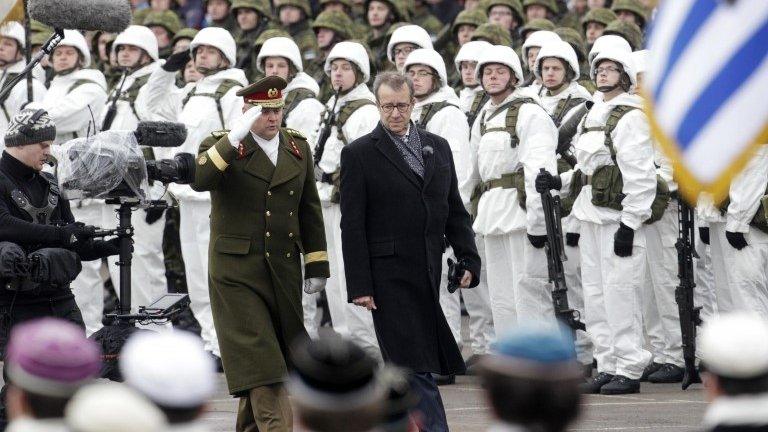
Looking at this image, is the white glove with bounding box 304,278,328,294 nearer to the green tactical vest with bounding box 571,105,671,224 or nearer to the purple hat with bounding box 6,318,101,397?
the green tactical vest with bounding box 571,105,671,224

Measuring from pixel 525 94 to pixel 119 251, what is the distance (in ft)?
14.1

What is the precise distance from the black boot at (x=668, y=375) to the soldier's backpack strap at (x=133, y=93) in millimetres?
4957

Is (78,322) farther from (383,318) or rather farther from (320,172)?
(320,172)

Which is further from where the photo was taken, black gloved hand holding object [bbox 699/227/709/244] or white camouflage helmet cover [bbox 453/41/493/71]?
white camouflage helmet cover [bbox 453/41/493/71]

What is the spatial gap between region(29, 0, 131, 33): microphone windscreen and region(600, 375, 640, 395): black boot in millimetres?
4087

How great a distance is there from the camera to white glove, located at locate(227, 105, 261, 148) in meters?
9.11

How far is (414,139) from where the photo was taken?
963 centimetres

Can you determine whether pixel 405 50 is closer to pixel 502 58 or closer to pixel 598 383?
pixel 502 58

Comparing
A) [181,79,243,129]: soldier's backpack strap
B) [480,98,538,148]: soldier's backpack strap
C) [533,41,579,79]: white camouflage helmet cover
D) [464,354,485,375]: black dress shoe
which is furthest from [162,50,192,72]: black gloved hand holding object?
[464,354,485,375]: black dress shoe

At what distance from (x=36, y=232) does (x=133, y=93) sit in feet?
20.3

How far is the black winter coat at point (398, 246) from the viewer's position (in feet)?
30.7

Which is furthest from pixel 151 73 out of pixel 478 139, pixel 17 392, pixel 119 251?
pixel 17 392

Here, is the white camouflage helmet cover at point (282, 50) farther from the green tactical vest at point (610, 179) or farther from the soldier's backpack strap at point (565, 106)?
the green tactical vest at point (610, 179)

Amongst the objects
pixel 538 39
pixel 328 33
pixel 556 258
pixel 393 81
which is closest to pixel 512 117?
pixel 556 258
